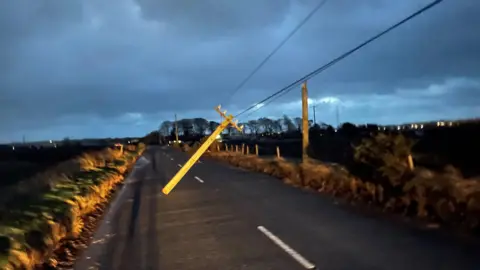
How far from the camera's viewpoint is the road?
7.53 metres

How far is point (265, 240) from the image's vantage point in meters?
9.34

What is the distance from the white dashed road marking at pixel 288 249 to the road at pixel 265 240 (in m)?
0.02

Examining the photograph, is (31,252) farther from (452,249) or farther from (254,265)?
(452,249)

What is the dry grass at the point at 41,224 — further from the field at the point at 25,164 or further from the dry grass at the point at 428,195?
the field at the point at 25,164

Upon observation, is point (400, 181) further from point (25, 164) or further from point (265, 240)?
point (25, 164)

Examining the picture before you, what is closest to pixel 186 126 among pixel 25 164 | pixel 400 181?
pixel 25 164

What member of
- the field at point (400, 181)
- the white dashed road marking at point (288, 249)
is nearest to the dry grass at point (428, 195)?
the field at point (400, 181)

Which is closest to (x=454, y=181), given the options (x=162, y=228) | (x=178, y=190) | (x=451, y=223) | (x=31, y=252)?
(x=451, y=223)

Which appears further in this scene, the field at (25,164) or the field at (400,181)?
the field at (25,164)

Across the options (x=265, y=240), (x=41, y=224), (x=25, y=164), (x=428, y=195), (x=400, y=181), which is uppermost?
(x=400, y=181)

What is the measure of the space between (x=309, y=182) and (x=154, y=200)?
6172 mm

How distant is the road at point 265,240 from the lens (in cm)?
753

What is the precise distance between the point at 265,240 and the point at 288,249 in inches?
38.9

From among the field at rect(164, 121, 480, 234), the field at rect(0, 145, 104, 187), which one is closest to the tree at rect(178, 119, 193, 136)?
the field at rect(0, 145, 104, 187)
